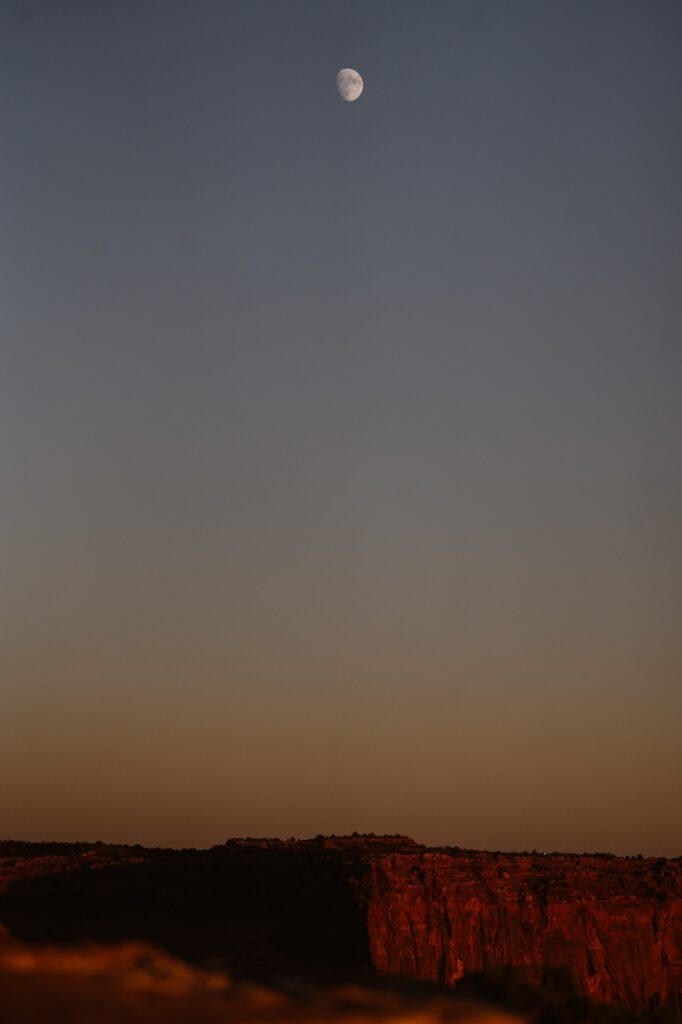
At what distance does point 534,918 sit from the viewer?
59406mm

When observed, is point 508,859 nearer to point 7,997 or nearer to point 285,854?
point 285,854

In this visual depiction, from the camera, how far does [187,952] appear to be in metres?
44.6

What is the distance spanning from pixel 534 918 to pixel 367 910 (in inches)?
487

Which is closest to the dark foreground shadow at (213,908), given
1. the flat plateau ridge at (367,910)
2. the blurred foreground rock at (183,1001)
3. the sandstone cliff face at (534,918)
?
the flat plateau ridge at (367,910)

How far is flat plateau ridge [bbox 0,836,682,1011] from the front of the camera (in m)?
49.2

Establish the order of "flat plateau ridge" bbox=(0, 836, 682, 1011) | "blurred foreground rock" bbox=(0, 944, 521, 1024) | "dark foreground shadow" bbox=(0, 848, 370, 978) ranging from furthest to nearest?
"flat plateau ridge" bbox=(0, 836, 682, 1011) → "dark foreground shadow" bbox=(0, 848, 370, 978) → "blurred foreground rock" bbox=(0, 944, 521, 1024)

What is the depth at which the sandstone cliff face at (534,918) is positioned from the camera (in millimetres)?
53281

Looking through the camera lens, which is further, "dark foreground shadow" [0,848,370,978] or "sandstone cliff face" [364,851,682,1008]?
"sandstone cliff face" [364,851,682,1008]

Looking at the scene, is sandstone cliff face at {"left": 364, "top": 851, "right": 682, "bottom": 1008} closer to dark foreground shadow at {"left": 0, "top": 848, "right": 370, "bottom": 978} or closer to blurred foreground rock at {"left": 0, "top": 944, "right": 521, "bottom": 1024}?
dark foreground shadow at {"left": 0, "top": 848, "right": 370, "bottom": 978}

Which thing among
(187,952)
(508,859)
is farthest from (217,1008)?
(508,859)

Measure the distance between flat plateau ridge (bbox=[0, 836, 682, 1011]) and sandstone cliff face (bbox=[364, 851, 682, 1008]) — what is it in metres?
0.07

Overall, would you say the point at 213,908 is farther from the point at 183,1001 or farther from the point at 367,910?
the point at 183,1001

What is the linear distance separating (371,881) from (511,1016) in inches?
1031

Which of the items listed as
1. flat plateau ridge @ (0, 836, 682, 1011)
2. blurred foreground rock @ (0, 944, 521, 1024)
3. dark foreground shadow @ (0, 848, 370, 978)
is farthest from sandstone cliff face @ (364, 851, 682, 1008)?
blurred foreground rock @ (0, 944, 521, 1024)
